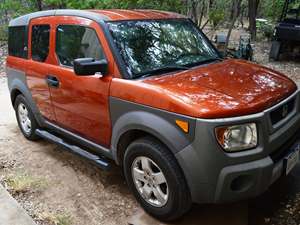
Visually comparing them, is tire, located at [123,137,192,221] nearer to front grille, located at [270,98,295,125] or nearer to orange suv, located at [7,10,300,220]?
orange suv, located at [7,10,300,220]

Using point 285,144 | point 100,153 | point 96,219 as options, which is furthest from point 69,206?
point 285,144

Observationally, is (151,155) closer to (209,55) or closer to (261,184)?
(261,184)

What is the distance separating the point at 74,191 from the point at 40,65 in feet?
5.43

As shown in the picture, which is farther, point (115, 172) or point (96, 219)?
point (115, 172)

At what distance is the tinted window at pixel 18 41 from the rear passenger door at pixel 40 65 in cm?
19

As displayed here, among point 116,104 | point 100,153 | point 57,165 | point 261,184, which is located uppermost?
point 116,104

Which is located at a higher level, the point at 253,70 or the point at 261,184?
the point at 253,70

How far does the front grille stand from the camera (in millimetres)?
3059

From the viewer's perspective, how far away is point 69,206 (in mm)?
3711

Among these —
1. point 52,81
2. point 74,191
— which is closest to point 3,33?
point 52,81

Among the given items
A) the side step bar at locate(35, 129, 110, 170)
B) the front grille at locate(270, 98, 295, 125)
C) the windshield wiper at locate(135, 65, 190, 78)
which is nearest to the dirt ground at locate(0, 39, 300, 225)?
the side step bar at locate(35, 129, 110, 170)

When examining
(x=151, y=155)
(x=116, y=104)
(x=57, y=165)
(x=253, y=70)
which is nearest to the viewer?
(x=151, y=155)

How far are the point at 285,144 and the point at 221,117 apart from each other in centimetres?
94

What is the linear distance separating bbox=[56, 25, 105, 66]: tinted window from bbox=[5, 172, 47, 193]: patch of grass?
1398 millimetres
